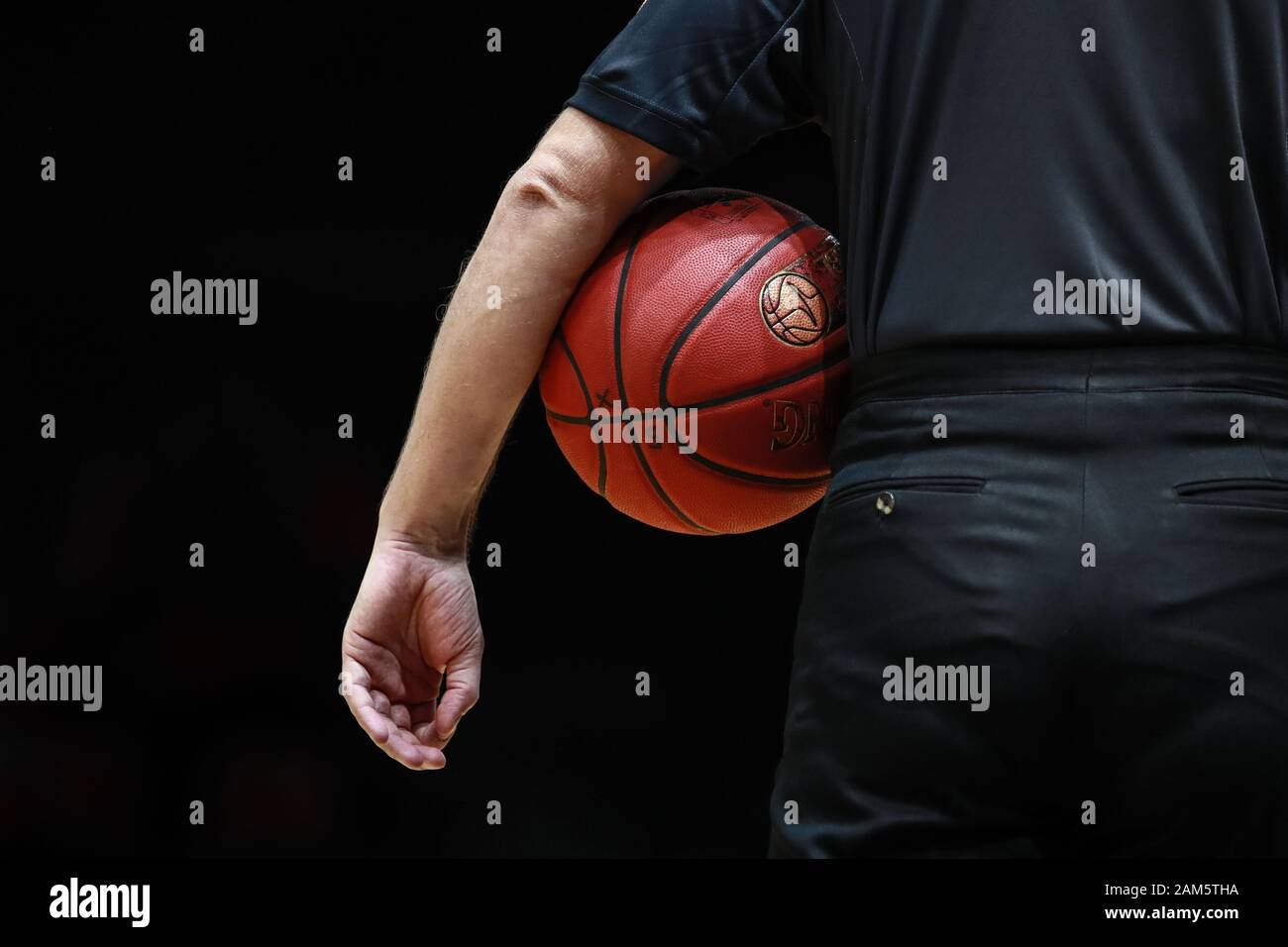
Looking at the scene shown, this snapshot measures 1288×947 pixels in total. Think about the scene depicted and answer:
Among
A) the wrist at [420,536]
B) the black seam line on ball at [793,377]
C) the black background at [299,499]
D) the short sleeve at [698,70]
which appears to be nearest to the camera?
the short sleeve at [698,70]

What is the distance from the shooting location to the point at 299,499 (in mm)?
4012

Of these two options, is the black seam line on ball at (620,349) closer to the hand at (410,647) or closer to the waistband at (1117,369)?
the hand at (410,647)

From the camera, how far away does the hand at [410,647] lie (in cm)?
177

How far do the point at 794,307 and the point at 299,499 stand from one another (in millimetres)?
2559

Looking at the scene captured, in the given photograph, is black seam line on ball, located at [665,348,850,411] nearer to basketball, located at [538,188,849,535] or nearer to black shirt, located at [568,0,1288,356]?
basketball, located at [538,188,849,535]

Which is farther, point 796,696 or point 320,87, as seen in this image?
point 320,87

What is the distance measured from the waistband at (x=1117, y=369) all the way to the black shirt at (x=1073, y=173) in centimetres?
1

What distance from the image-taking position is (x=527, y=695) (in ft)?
12.9

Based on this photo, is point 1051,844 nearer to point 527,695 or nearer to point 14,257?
point 527,695

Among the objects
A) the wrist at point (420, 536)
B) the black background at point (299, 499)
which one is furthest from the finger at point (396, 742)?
the black background at point (299, 499)
